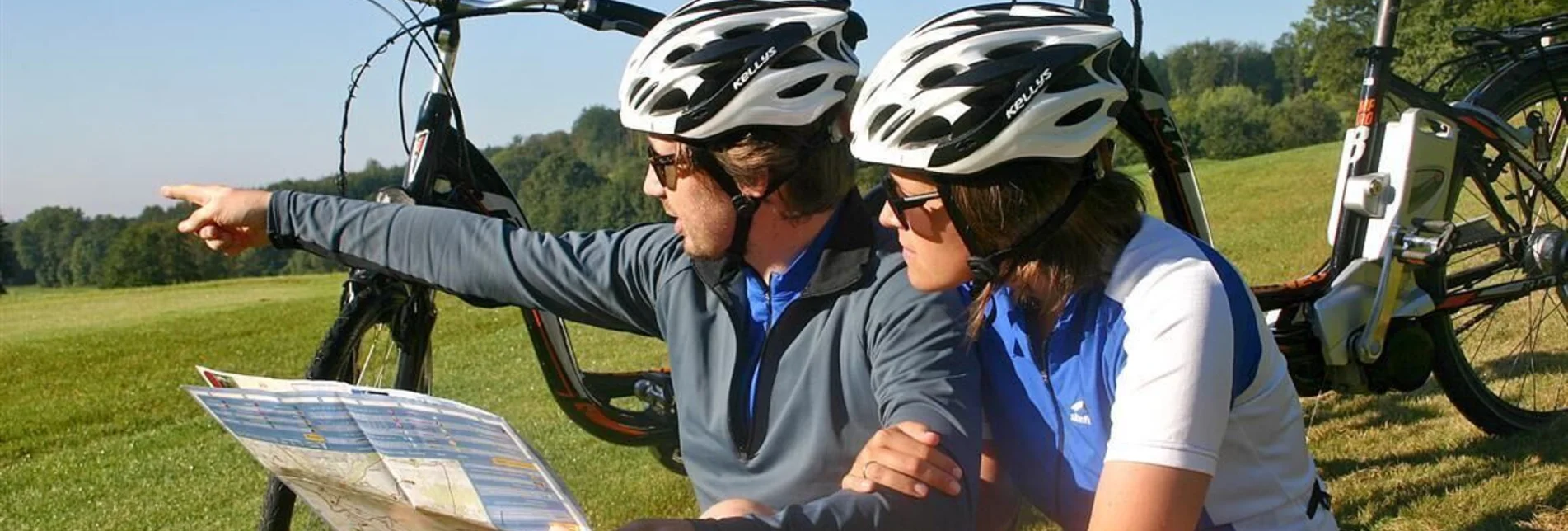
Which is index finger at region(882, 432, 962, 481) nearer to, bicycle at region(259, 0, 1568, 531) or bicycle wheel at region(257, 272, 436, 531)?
bicycle wheel at region(257, 272, 436, 531)

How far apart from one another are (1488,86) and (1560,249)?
538mm

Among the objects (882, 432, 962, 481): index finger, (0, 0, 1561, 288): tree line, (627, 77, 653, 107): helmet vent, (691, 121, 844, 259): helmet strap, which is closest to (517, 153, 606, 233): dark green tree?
(0, 0, 1561, 288): tree line

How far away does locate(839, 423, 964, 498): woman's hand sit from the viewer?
72.0 inches

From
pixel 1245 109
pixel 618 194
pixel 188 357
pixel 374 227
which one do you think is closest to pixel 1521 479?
pixel 618 194

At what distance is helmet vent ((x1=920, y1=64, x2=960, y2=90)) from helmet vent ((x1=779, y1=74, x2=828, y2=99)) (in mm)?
324

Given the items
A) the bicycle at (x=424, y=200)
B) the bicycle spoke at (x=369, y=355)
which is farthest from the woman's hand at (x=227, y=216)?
the bicycle spoke at (x=369, y=355)

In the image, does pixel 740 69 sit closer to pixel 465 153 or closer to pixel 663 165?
pixel 663 165

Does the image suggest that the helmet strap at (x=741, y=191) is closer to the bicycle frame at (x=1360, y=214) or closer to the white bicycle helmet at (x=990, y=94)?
the white bicycle helmet at (x=990, y=94)

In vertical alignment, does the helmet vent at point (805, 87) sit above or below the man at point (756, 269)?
above

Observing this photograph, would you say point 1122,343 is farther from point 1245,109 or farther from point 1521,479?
point 1245,109

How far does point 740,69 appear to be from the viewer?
229 centimetres

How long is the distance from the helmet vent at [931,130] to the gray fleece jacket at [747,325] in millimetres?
268

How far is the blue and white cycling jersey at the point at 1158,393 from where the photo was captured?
1714 millimetres

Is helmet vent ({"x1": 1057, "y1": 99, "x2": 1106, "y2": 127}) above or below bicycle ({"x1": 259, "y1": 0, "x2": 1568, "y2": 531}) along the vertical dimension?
above
